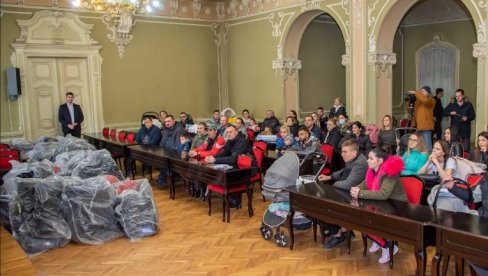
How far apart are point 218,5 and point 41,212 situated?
9.16 meters

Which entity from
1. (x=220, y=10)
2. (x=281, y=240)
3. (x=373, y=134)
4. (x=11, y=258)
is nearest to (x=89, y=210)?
(x=281, y=240)

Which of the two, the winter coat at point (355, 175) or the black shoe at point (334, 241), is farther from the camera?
the black shoe at point (334, 241)

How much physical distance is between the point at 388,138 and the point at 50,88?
777cm

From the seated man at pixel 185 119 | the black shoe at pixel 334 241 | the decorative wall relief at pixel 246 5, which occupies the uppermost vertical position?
the decorative wall relief at pixel 246 5

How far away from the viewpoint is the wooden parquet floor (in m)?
4.43

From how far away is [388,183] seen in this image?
4.04 m

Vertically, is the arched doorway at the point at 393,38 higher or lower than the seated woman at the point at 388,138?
higher

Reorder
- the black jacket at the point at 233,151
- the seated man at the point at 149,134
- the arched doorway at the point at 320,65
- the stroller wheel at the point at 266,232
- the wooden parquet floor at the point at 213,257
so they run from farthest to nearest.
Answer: the arched doorway at the point at 320,65, the seated man at the point at 149,134, the black jacket at the point at 233,151, the stroller wheel at the point at 266,232, the wooden parquet floor at the point at 213,257

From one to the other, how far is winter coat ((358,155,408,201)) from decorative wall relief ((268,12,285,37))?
761 cm

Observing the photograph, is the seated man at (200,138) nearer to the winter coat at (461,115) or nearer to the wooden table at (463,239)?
the wooden table at (463,239)

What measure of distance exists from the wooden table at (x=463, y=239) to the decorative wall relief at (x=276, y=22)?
27.5 ft

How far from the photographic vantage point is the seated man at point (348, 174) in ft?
14.8

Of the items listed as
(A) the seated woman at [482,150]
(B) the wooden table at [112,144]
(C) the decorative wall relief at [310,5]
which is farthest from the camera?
(C) the decorative wall relief at [310,5]

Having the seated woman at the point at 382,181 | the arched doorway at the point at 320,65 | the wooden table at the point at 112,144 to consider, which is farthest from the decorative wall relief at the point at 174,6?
the seated woman at the point at 382,181
